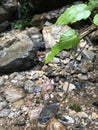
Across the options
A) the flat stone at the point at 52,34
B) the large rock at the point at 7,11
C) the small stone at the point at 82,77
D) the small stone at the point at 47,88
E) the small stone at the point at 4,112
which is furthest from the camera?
the large rock at the point at 7,11

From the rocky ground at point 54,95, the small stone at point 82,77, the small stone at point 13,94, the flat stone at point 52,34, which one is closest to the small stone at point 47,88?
the rocky ground at point 54,95

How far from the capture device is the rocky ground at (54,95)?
8.99 ft

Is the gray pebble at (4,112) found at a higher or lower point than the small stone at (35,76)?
lower

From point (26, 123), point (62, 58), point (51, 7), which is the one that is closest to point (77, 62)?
point (62, 58)

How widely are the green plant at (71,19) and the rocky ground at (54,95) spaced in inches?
48.8

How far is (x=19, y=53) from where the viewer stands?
379 centimetres

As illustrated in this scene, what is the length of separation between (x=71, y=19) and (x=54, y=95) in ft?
5.72

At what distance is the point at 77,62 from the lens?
140 inches

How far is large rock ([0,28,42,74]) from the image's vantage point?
3.66 metres

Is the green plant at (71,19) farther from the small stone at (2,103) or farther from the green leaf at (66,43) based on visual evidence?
the small stone at (2,103)

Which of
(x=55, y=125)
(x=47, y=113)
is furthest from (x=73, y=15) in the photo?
(x=47, y=113)

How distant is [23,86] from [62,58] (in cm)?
69

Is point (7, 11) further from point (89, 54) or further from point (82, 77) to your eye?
point (82, 77)

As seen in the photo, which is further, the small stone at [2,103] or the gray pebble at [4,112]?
the small stone at [2,103]
